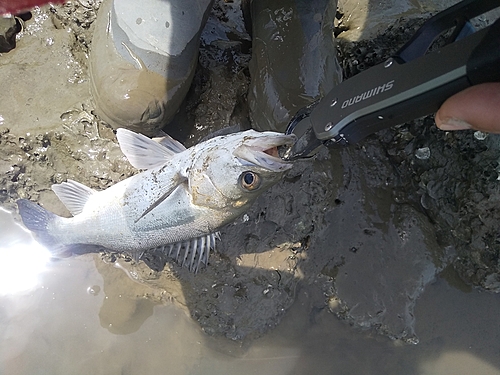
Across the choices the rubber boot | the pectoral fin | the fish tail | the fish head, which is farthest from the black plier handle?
the fish tail

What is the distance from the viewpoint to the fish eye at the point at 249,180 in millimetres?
2201

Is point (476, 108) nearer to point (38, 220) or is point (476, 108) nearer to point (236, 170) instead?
point (236, 170)

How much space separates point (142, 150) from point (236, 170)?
2.37 feet

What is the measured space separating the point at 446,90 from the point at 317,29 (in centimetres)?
164

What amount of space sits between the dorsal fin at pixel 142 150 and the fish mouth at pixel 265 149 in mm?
645

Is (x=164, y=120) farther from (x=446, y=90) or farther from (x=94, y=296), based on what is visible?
(x=446, y=90)

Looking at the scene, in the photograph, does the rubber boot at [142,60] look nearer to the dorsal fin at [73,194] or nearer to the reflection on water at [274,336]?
the dorsal fin at [73,194]

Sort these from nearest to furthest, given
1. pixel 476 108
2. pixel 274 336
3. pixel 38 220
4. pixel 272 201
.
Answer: pixel 476 108 → pixel 38 220 → pixel 272 201 → pixel 274 336

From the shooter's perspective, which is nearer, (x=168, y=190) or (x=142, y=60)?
(x=168, y=190)

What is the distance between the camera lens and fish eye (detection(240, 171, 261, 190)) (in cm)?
220

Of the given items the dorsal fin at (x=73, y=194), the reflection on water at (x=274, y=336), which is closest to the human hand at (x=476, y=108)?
the reflection on water at (x=274, y=336)

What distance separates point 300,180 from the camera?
3219 millimetres

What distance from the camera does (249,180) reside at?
7.27 feet

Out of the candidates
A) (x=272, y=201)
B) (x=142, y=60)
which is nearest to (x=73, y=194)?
(x=142, y=60)
